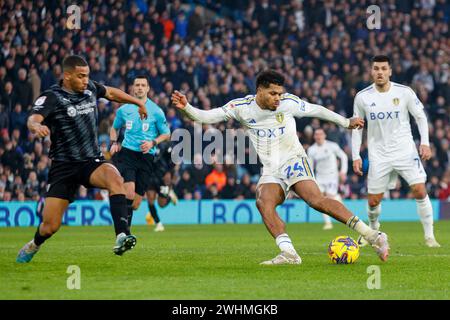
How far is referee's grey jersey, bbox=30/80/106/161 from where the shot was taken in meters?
10.2

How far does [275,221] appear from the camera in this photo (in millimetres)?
10469

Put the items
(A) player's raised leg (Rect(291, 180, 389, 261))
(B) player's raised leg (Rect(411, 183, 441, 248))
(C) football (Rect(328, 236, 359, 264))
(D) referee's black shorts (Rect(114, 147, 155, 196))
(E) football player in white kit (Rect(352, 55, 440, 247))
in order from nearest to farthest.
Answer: (A) player's raised leg (Rect(291, 180, 389, 261)) < (C) football (Rect(328, 236, 359, 264)) < (E) football player in white kit (Rect(352, 55, 440, 247)) < (B) player's raised leg (Rect(411, 183, 441, 248)) < (D) referee's black shorts (Rect(114, 147, 155, 196))

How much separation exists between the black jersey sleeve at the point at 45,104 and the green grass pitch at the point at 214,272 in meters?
1.64

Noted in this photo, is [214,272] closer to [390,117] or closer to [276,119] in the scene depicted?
[276,119]

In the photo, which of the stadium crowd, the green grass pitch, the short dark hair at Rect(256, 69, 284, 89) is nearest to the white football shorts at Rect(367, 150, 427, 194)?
the green grass pitch

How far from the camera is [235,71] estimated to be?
26312mm

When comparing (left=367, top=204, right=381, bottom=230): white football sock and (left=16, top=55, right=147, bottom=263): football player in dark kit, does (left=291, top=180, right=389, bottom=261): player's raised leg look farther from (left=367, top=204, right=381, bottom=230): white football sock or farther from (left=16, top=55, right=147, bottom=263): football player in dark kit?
(left=367, top=204, right=381, bottom=230): white football sock

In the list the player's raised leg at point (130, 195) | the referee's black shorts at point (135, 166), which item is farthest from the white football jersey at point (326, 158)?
the player's raised leg at point (130, 195)

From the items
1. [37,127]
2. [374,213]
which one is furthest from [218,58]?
[37,127]

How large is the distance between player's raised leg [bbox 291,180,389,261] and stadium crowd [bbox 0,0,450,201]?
11.8m

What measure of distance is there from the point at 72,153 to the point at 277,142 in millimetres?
2289

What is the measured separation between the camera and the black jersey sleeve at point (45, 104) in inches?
390
